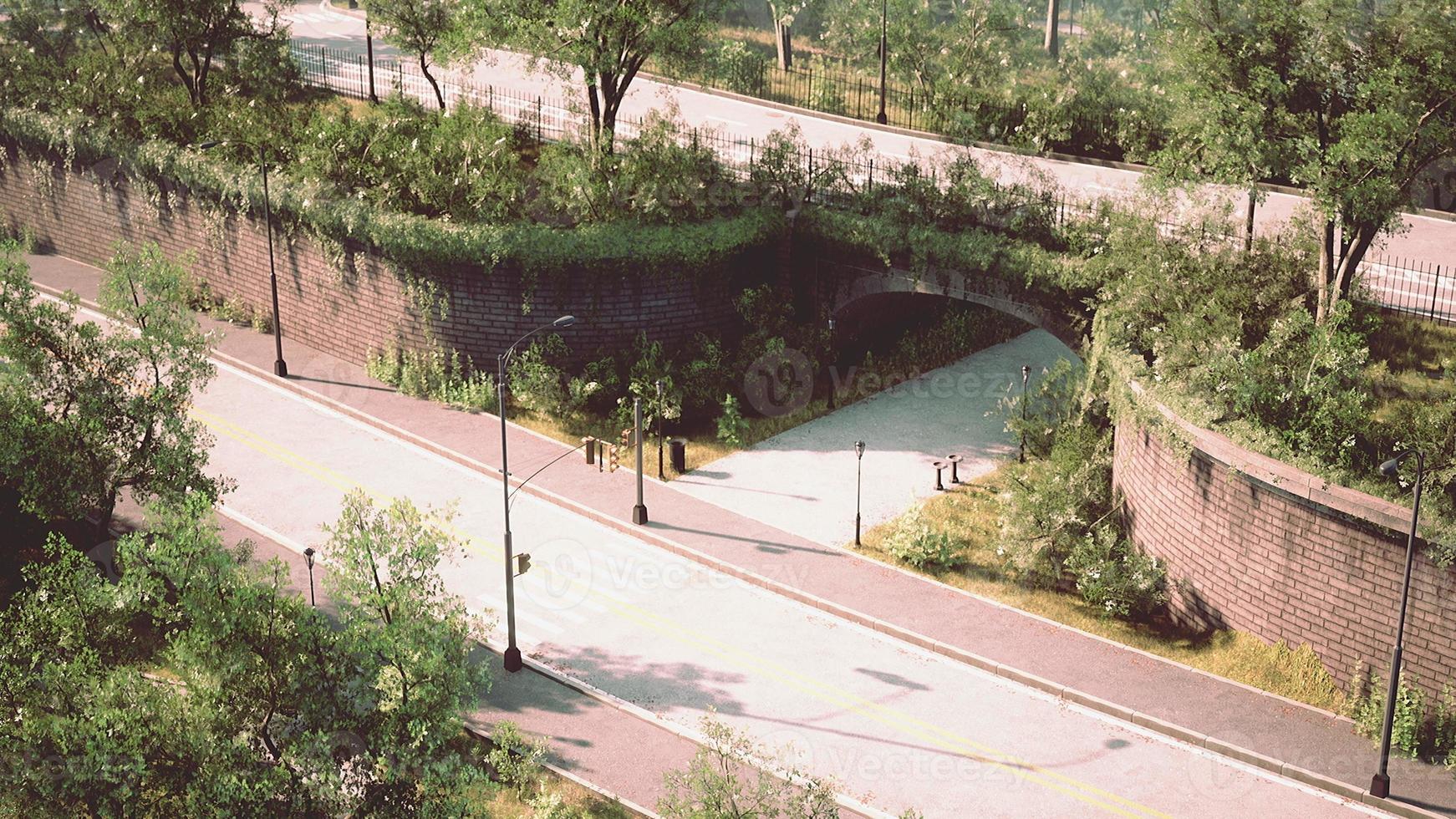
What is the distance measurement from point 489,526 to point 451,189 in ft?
31.8

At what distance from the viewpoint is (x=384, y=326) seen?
134 ft

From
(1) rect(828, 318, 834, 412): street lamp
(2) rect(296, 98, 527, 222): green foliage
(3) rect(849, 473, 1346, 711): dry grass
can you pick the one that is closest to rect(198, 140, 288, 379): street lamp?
(2) rect(296, 98, 527, 222): green foliage

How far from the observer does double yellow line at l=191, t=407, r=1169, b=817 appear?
83.0 ft

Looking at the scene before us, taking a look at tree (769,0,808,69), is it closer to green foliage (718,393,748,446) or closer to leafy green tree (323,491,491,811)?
green foliage (718,393,748,446)

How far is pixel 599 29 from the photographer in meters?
37.9

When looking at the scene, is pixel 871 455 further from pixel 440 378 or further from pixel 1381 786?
pixel 1381 786

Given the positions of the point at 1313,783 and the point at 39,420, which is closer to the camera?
the point at 1313,783

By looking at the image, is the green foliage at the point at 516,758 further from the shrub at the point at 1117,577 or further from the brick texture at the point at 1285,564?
the brick texture at the point at 1285,564

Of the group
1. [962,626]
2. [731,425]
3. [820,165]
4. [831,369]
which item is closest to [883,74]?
[820,165]

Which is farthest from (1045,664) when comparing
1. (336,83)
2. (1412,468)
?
(336,83)

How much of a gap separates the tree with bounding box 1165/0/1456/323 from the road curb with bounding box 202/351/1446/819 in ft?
28.6

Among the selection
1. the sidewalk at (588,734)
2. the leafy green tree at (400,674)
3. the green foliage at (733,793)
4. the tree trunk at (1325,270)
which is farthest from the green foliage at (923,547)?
the leafy green tree at (400,674)

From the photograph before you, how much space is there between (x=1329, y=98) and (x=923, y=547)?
11.6 metres

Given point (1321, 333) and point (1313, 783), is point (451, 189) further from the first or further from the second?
point (1313, 783)
